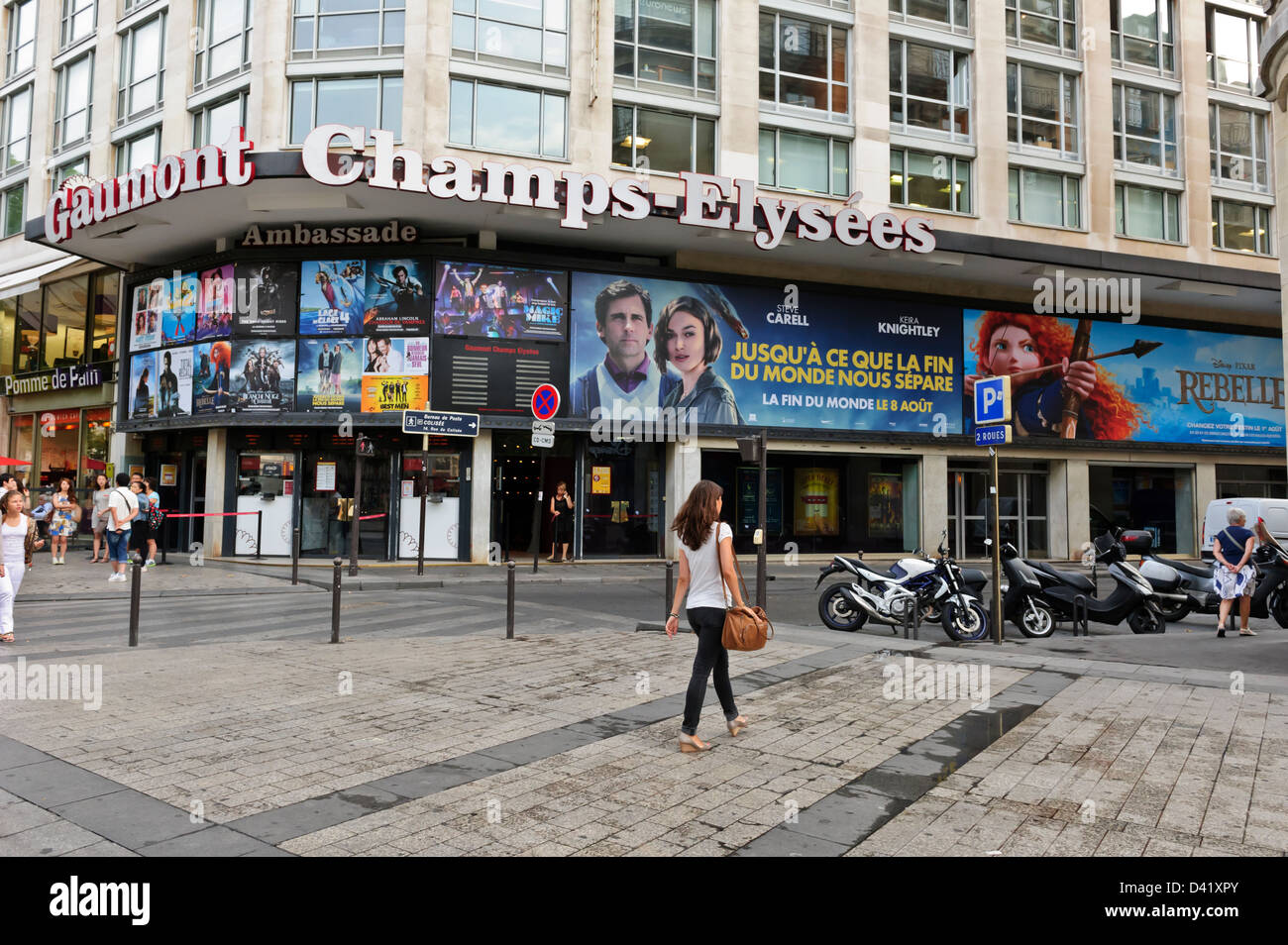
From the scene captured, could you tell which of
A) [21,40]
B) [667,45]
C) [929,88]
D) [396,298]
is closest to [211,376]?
[396,298]

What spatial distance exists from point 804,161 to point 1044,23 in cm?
1020

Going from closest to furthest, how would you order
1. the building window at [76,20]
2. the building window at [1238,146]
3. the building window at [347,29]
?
the building window at [347,29] → the building window at [76,20] → the building window at [1238,146]

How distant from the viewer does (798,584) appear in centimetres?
1836

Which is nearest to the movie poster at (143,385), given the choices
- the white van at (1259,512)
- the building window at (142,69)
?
the building window at (142,69)

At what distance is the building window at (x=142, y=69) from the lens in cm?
2458

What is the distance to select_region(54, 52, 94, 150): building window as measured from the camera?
2712cm

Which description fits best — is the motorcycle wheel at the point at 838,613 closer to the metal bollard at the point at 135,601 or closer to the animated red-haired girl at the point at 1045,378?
the metal bollard at the point at 135,601

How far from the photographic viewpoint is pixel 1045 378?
2662 centimetres

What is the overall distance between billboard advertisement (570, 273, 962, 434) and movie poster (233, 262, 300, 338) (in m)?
6.82

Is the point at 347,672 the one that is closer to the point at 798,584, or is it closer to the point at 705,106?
the point at 798,584

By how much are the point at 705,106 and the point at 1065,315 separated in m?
13.1

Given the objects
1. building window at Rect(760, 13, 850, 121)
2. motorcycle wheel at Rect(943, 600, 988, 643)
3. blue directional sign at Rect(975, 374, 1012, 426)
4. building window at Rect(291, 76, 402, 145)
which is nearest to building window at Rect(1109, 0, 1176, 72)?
building window at Rect(760, 13, 850, 121)

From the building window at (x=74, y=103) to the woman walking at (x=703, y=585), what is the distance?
29.5 metres

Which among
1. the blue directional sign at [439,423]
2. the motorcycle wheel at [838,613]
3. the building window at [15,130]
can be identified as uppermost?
the building window at [15,130]
